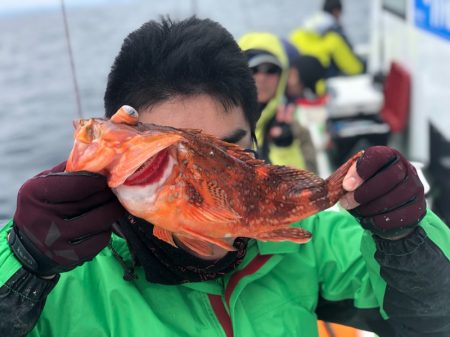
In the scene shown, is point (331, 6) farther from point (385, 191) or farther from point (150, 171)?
point (150, 171)

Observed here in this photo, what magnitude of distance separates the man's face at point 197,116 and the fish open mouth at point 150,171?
0.95 ft

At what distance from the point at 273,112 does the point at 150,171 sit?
3.74 metres

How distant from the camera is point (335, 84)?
26.5 feet

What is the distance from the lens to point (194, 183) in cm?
135

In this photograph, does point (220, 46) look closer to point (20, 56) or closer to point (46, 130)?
point (46, 130)

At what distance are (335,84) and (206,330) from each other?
6880 millimetres

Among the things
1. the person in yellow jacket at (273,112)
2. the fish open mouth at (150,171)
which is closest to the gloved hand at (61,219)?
the fish open mouth at (150,171)

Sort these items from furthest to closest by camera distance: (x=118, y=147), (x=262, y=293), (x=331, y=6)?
1. (x=331, y=6)
2. (x=262, y=293)
3. (x=118, y=147)

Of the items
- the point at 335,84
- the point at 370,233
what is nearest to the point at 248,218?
the point at 370,233

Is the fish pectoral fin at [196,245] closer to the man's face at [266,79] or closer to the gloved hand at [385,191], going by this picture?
the gloved hand at [385,191]

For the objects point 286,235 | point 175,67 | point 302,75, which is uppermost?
point 175,67

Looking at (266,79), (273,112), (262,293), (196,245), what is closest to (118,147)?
(196,245)

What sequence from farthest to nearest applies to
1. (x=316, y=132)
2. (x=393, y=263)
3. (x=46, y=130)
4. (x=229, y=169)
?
(x=46, y=130), (x=316, y=132), (x=393, y=263), (x=229, y=169)

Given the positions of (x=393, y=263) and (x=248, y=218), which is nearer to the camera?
(x=248, y=218)
